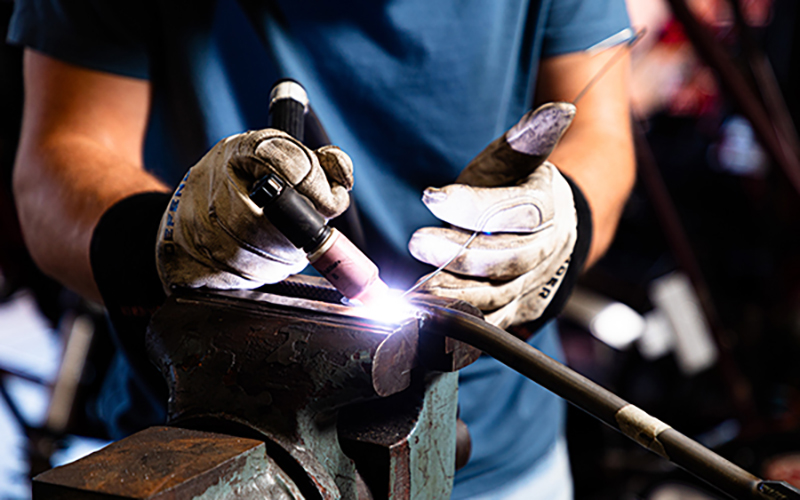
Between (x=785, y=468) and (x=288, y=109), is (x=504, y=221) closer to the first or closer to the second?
(x=288, y=109)

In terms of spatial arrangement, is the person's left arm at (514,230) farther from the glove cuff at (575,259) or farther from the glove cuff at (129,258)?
the glove cuff at (129,258)

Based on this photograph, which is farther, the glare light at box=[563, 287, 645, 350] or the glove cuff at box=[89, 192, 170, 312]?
the glare light at box=[563, 287, 645, 350]

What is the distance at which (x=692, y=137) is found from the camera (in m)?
3.35

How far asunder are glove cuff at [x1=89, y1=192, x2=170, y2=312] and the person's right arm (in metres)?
0.07

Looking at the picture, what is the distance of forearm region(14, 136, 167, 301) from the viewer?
722mm

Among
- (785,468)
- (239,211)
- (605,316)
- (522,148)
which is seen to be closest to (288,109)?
(239,211)

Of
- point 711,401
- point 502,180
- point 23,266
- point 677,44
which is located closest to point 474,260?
point 502,180

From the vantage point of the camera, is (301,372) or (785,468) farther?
(785,468)

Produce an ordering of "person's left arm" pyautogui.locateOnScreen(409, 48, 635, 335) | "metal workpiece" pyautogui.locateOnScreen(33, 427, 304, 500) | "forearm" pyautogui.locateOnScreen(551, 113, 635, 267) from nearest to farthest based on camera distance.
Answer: "metal workpiece" pyautogui.locateOnScreen(33, 427, 304, 500)
"person's left arm" pyautogui.locateOnScreen(409, 48, 635, 335)
"forearm" pyautogui.locateOnScreen(551, 113, 635, 267)

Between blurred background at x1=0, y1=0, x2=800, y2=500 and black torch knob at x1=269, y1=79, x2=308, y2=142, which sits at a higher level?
black torch knob at x1=269, y1=79, x2=308, y2=142

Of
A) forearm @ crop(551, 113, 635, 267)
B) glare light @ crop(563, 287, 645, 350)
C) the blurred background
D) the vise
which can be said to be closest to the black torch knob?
the vise

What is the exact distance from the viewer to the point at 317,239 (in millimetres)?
481

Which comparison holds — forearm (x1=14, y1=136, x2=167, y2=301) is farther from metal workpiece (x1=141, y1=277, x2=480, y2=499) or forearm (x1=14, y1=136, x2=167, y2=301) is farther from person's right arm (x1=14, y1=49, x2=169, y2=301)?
metal workpiece (x1=141, y1=277, x2=480, y2=499)

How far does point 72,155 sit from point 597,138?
736 mm
